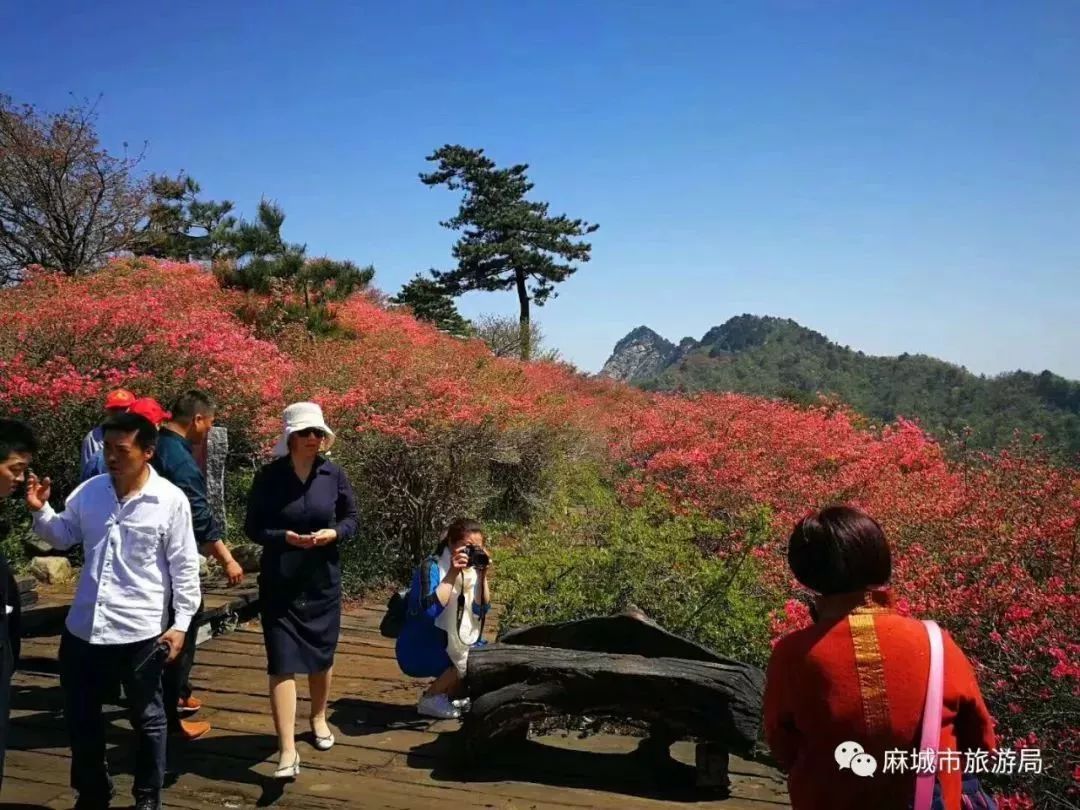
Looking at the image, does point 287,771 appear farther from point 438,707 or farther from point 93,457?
point 93,457

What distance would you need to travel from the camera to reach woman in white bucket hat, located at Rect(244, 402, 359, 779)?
10.7 ft

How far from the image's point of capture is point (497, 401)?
8133 millimetres

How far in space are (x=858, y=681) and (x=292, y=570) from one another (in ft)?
7.85

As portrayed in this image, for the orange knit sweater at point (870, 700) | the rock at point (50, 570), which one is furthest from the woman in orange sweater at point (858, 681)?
the rock at point (50, 570)

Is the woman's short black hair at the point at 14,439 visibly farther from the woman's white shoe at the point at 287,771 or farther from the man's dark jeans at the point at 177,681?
the woman's white shoe at the point at 287,771

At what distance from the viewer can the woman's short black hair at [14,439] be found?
2488 millimetres

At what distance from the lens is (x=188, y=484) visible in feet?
11.7

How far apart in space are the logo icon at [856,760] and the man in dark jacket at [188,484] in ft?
8.70

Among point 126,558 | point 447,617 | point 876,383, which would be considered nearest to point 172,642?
point 126,558

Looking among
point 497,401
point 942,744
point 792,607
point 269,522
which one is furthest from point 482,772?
point 497,401

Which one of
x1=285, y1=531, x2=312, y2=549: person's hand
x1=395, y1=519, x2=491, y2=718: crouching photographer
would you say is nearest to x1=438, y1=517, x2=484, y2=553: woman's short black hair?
x1=395, y1=519, x2=491, y2=718: crouching photographer

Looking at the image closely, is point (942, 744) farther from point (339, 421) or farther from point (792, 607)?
point (339, 421)

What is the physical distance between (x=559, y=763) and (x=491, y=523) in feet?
17.6

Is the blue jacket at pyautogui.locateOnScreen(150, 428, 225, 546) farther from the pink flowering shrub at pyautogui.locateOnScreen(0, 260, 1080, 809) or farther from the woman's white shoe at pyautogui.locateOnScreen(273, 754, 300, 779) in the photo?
the pink flowering shrub at pyautogui.locateOnScreen(0, 260, 1080, 809)
